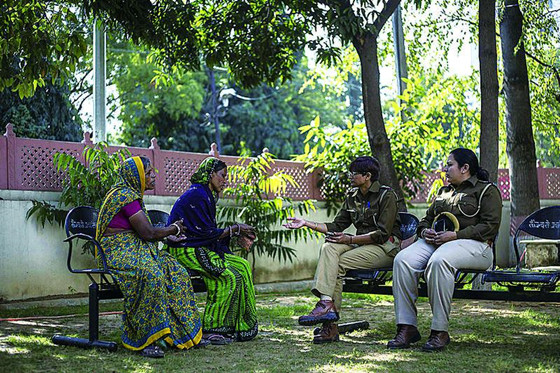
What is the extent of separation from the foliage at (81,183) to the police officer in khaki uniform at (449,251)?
506 cm

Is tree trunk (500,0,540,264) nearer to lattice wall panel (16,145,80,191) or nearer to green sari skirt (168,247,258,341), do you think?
green sari skirt (168,247,258,341)

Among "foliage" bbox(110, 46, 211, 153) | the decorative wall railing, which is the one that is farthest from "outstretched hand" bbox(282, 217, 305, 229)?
"foliage" bbox(110, 46, 211, 153)

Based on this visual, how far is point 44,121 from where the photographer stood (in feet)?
63.3

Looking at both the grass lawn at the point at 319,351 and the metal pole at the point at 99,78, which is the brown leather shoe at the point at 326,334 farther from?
the metal pole at the point at 99,78

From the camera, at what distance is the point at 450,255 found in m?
5.69

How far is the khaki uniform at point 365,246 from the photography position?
6.26 metres

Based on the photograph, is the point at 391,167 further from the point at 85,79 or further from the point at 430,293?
the point at 85,79

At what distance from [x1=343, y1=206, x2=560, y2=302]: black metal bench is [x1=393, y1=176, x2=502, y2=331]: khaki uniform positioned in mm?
165

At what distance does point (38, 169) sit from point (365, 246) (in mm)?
5369

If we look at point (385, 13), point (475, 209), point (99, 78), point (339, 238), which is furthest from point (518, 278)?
point (99, 78)

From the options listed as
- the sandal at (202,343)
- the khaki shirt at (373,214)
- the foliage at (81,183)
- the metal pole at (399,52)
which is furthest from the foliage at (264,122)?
the sandal at (202,343)

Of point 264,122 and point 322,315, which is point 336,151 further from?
point 264,122

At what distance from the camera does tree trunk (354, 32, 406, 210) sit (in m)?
9.55

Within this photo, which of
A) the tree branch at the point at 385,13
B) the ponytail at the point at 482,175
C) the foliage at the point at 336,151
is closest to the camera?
the ponytail at the point at 482,175
